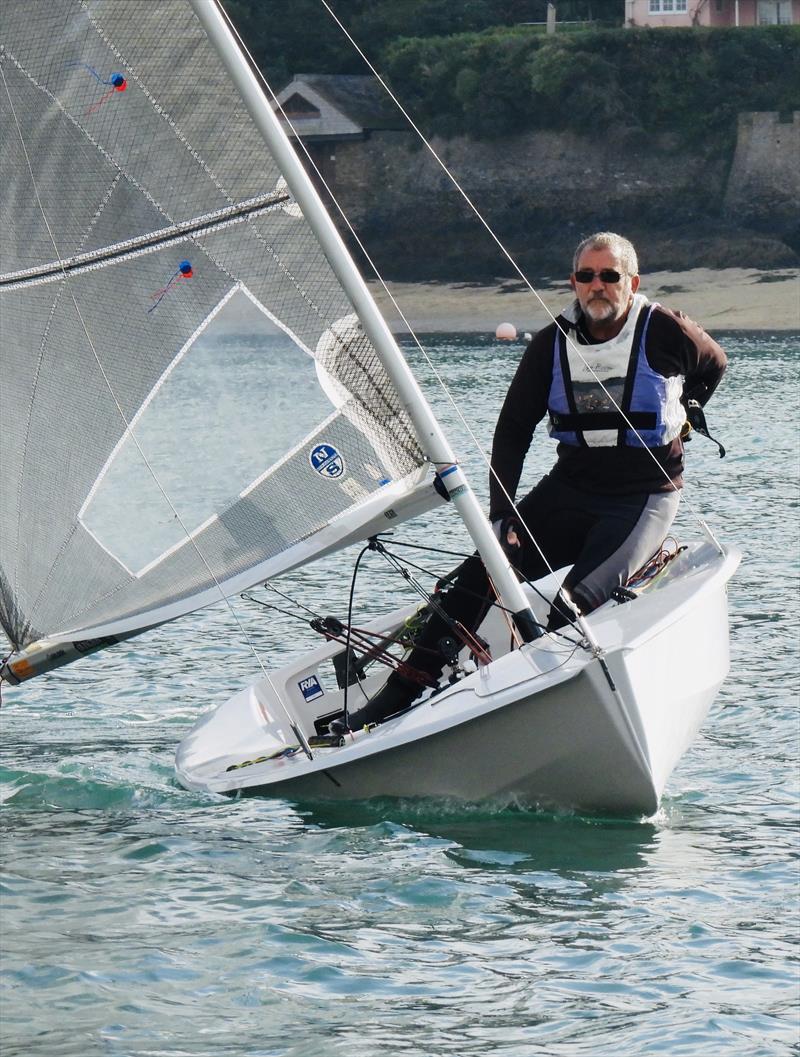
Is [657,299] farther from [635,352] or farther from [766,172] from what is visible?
[635,352]

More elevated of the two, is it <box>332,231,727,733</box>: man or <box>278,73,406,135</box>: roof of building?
<box>278,73,406,135</box>: roof of building

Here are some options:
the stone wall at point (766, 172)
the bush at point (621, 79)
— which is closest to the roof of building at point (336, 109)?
the bush at point (621, 79)

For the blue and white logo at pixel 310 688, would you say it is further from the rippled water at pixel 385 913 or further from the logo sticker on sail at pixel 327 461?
the logo sticker on sail at pixel 327 461

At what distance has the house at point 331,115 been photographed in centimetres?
5531

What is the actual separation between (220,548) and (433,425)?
3.05 feet

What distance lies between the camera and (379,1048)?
4879 millimetres

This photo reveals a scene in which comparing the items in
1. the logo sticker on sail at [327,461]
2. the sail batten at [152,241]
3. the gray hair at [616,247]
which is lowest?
the logo sticker on sail at [327,461]

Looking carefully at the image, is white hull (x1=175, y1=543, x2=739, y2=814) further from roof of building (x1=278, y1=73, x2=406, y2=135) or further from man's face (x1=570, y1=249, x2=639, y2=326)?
roof of building (x1=278, y1=73, x2=406, y2=135)

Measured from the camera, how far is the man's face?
20.4ft

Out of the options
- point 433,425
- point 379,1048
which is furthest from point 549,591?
point 379,1048

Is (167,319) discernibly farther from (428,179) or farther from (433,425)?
(428,179)

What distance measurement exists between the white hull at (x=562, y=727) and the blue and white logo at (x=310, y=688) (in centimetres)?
81

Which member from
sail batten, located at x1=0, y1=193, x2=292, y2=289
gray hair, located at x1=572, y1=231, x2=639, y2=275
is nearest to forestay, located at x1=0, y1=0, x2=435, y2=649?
sail batten, located at x1=0, y1=193, x2=292, y2=289

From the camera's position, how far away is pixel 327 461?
651 cm
